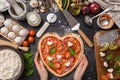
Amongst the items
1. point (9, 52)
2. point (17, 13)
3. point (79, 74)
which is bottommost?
point (79, 74)

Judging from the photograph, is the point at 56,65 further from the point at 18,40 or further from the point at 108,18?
the point at 108,18

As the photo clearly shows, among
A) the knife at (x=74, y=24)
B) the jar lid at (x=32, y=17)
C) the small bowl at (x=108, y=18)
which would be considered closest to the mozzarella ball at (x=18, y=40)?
the jar lid at (x=32, y=17)

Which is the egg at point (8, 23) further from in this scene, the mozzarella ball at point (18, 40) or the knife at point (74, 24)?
the knife at point (74, 24)

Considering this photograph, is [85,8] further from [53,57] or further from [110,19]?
[53,57]

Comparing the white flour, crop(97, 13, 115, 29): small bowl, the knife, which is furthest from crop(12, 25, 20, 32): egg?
crop(97, 13, 115, 29): small bowl

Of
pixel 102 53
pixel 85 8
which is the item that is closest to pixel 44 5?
pixel 85 8

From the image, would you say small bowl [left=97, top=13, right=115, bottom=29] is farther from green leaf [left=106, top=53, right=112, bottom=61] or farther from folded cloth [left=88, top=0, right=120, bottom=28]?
green leaf [left=106, top=53, right=112, bottom=61]

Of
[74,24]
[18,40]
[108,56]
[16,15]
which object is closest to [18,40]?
[18,40]
